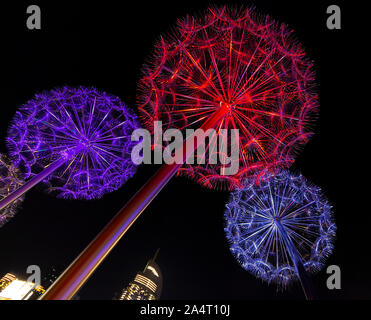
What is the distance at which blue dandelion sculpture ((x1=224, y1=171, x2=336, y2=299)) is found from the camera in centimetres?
1231

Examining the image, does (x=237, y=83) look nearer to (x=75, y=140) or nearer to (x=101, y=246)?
(x=101, y=246)

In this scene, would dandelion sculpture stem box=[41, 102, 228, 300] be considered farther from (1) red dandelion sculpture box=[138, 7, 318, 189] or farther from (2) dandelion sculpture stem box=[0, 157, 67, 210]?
(2) dandelion sculpture stem box=[0, 157, 67, 210]

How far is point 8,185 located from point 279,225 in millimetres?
15067

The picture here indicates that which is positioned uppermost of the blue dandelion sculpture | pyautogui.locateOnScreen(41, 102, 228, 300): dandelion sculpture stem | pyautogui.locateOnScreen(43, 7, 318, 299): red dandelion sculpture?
pyautogui.locateOnScreen(43, 7, 318, 299): red dandelion sculpture

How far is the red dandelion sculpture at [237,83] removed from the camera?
9.57 metres

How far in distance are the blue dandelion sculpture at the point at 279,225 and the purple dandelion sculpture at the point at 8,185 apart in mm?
12147

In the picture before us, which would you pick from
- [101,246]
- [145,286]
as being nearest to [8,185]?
[101,246]

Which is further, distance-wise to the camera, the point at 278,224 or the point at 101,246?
the point at 278,224

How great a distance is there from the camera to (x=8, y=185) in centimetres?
1503

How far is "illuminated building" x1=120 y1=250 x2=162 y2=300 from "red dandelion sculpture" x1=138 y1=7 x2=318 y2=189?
8545cm

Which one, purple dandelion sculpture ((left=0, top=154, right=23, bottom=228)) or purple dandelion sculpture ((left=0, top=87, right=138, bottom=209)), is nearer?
purple dandelion sculpture ((left=0, top=87, right=138, bottom=209))

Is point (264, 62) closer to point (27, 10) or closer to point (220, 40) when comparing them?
point (220, 40)

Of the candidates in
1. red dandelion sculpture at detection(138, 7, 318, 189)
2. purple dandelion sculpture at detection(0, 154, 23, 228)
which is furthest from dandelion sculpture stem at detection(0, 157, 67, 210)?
red dandelion sculpture at detection(138, 7, 318, 189)

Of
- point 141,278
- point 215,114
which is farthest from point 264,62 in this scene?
point 141,278
